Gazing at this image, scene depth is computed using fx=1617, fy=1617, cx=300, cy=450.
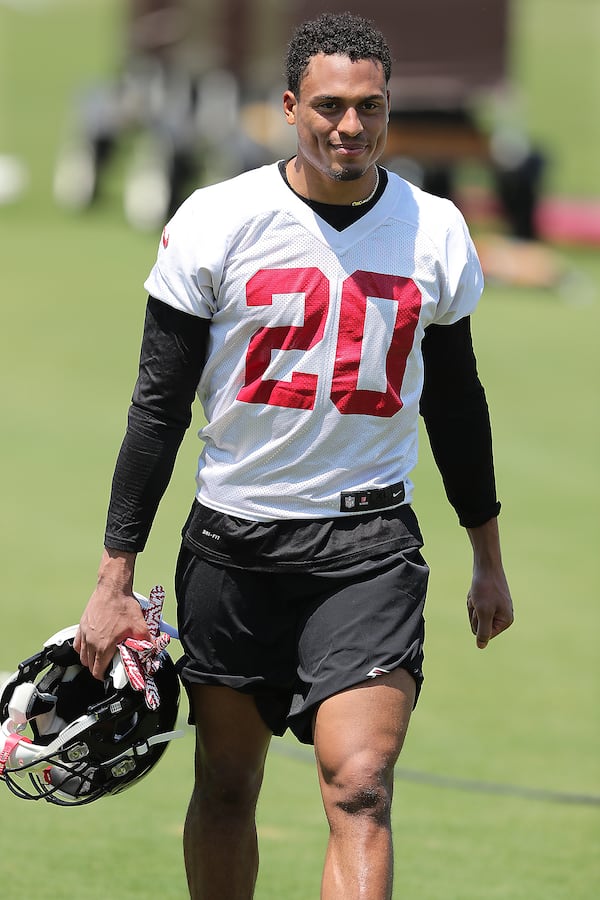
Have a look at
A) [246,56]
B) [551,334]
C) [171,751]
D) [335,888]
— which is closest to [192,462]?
[171,751]

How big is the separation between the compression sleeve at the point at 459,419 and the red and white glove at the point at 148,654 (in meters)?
0.71

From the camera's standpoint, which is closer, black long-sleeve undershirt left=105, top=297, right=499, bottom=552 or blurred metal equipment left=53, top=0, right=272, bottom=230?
black long-sleeve undershirt left=105, top=297, right=499, bottom=552

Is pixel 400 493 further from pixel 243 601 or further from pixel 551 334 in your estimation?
pixel 551 334

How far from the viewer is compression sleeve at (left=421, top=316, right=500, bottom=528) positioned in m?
3.50

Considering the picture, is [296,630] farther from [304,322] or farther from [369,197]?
[369,197]

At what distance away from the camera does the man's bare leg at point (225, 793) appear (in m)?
3.45

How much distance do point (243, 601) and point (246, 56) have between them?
19112 millimetres

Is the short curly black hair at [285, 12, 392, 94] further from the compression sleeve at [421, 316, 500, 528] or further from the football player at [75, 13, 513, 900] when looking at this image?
the compression sleeve at [421, 316, 500, 528]

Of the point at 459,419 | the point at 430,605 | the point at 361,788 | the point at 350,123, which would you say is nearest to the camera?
the point at 361,788

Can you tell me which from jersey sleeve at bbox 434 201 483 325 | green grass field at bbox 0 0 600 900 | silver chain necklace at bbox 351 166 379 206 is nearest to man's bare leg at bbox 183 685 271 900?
green grass field at bbox 0 0 600 900

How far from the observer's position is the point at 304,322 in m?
3.27

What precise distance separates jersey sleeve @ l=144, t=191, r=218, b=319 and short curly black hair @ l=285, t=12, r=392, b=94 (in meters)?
0.36

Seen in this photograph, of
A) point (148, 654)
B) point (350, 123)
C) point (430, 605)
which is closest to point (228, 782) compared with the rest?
point (148, 654)

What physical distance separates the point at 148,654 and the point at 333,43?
132cm
